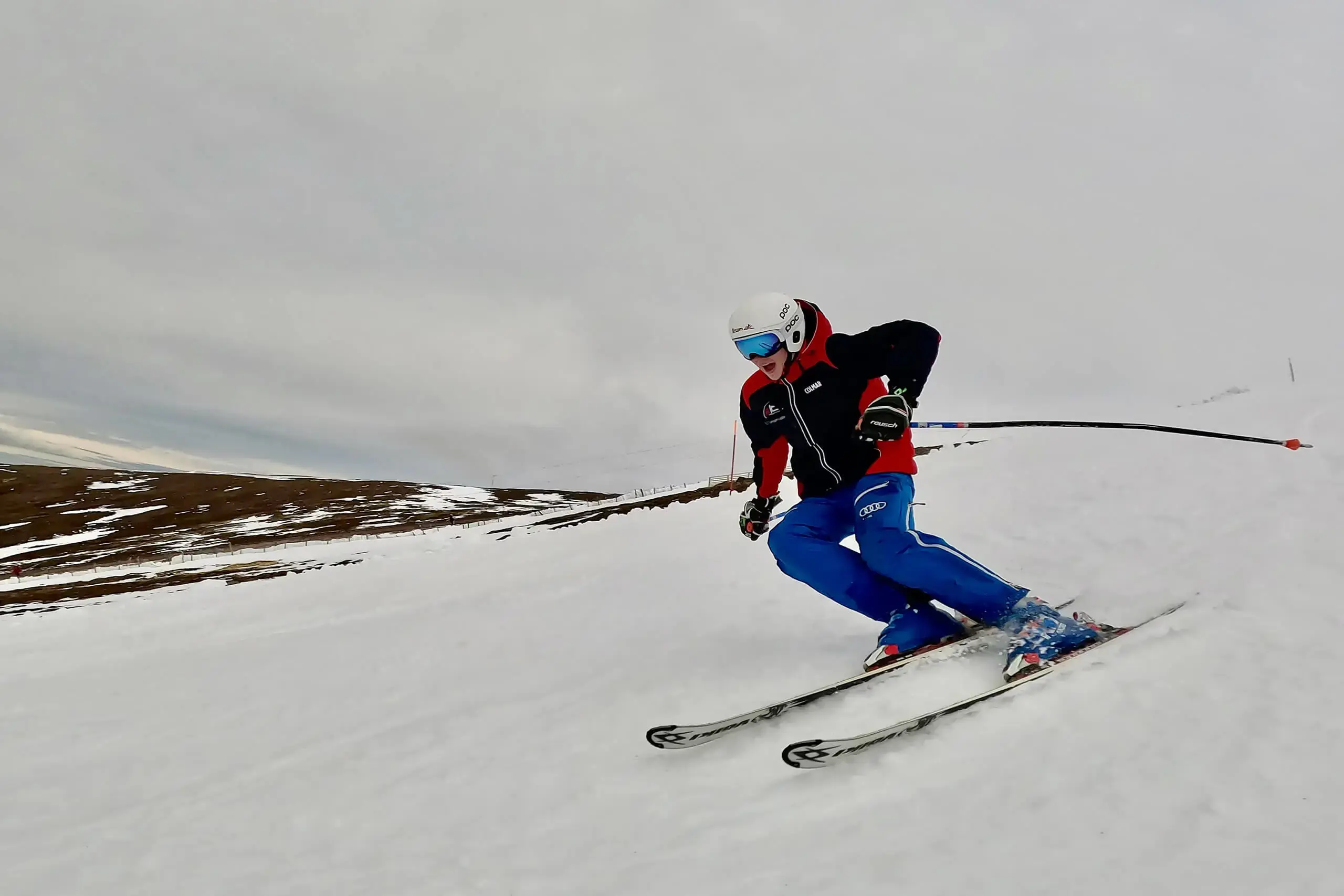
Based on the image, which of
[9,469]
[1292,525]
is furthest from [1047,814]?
[9,469]

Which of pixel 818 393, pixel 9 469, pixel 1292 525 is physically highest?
pixel 9 469

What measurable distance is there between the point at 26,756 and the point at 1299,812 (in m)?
6.90

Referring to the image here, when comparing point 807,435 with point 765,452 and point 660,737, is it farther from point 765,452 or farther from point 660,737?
point 660,737

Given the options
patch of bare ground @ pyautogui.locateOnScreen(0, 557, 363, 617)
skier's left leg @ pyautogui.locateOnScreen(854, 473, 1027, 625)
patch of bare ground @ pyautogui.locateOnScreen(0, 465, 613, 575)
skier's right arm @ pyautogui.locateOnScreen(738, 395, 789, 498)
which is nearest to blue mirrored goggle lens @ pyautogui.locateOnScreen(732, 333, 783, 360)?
skier's right arm @ pyautogui.locateOnScreen(738, 395, 789, 498)

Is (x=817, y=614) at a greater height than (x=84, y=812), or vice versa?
(x=817, y=614)

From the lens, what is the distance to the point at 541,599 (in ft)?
29.0

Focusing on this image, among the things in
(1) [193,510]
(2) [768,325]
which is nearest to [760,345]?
(2) [768,325]

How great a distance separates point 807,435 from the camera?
496 centimetres

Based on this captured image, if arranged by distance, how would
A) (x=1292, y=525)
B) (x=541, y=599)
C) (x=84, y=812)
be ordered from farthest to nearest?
1. (x=541, y=599)
2. (x=1292, y=525)
3. (x=84, y=812)

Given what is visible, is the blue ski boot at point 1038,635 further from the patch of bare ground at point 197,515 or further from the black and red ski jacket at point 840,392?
the patch of bare ground at point 197,515

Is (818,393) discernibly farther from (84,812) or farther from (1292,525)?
(84,812)

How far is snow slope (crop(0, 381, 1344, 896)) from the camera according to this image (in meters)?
2.22

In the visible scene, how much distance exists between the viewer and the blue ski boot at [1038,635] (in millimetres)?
3619

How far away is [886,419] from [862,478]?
2.12 ft
